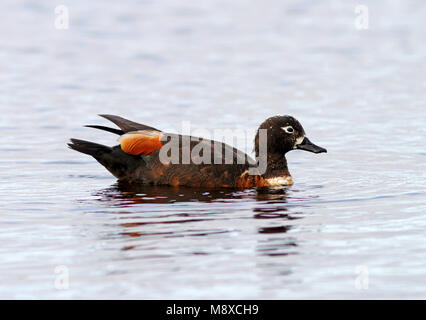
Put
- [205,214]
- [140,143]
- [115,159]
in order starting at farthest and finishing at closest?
[115,159]
[140,143]
[205,214]

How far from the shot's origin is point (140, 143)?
12.9m

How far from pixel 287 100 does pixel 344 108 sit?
50.6 inches

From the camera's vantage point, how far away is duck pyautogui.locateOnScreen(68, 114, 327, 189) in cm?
1277

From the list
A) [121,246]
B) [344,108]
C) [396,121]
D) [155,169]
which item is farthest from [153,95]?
[121,246]

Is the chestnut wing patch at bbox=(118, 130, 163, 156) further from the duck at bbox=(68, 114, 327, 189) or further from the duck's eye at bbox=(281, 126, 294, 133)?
the duck's eye at bbox=(281, 126, 294, 133)

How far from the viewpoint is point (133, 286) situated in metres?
8.00

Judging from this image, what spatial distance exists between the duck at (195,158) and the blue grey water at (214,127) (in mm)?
311

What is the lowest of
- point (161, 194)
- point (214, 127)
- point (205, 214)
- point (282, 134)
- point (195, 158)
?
point (205, 214)

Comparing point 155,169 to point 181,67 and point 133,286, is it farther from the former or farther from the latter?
point 181,67

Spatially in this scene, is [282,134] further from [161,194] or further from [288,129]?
[161,194]

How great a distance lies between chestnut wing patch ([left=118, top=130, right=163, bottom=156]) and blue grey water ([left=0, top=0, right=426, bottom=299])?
63cm

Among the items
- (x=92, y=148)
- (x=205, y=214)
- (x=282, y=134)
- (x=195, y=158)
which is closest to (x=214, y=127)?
(x=282, y=134)

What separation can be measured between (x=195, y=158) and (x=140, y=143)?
0.85 meters

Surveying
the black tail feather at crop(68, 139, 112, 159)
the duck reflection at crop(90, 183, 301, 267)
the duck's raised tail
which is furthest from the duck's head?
the black tail feather at crop(68, 139, 112, 159)
